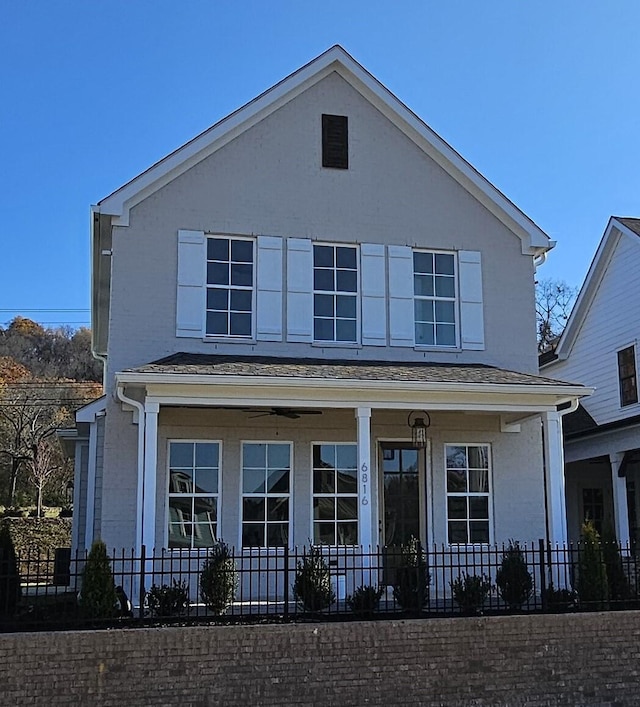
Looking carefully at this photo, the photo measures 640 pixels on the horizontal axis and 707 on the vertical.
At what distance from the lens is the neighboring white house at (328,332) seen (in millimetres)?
13844

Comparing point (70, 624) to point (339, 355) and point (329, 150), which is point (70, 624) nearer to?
point (339, 355)

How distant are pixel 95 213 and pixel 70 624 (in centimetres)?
692

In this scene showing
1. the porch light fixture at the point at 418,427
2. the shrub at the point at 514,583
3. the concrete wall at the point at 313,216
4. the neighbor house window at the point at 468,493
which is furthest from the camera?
the neighbor house window at the point at 468,493

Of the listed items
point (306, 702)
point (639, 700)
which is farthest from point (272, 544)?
point (639, 700)

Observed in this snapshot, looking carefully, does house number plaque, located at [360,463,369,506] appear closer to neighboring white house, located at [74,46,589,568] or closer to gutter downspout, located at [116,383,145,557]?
neighboring white house, located at [74,46,589,568]

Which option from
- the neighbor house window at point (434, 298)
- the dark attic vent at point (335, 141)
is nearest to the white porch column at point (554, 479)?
the neighbor house window at point (434, 298)

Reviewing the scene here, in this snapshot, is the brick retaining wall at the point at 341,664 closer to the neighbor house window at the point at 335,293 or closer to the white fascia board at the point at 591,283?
the neighbor house window at the point at 335,293

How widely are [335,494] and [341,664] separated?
15.4 feet

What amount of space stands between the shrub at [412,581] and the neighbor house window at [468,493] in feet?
11.5

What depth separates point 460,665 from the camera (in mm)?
10445

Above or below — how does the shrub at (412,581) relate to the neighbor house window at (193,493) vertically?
below

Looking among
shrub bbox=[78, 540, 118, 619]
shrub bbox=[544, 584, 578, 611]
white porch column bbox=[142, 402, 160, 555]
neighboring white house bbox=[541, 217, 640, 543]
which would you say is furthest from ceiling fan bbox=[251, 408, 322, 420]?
neighboring white house bbox=[541, 217, 640, 543]

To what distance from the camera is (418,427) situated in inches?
577

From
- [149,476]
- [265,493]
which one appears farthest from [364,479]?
[149,476]
